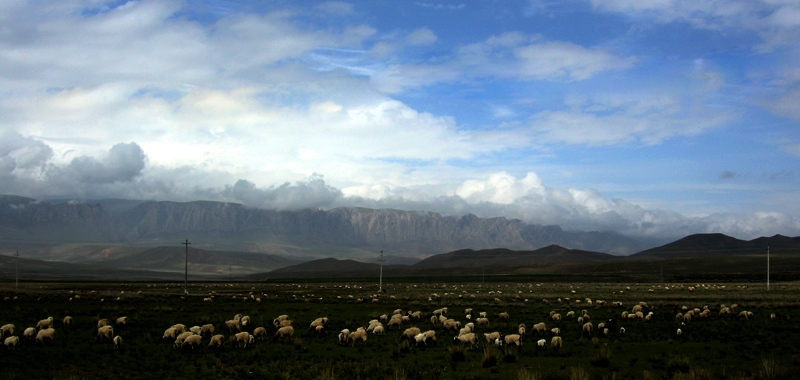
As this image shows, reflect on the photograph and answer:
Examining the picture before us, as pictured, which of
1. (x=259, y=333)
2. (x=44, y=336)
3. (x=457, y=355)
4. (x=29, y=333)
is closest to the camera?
(x=457, y=355)

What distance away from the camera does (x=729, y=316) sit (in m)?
30.8

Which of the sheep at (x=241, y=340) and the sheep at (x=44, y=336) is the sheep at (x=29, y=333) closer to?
the sheep at (x=44, y=336)

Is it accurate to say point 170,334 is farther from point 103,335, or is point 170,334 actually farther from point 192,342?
point 192,342

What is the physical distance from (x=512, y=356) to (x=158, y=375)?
431 inches

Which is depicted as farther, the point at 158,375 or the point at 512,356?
the point at 512,356

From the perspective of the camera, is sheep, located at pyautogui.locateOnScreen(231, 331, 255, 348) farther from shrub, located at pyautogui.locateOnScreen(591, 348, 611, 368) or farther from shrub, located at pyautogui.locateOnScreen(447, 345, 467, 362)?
shrub, located at pyautogui.locateOnScreen(591, 348, 611, 368)

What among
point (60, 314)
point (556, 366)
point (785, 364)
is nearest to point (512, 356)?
point (556, 366)

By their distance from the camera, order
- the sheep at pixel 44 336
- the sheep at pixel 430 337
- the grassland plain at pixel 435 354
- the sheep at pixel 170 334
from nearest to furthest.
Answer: the grassland plain at pixel 435 354, the sheep at pixel 44 336, the sheep at pixel 430 337, the sheep at pixel 170 334

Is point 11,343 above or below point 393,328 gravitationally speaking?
above

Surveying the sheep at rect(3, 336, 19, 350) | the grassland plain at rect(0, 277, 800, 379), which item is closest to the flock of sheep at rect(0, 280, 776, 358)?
the sheep at rect(3, 336, 19, 350)

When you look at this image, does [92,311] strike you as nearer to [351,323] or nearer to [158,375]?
[351,323]

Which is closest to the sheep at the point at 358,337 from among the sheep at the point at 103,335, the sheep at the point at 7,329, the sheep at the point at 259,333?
the sheep at the point at 259,333

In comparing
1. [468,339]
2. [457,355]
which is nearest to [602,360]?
[457,355]

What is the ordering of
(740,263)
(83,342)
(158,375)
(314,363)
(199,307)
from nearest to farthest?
(158,375), (314,363), (83,342), (199,307), (740,263)
